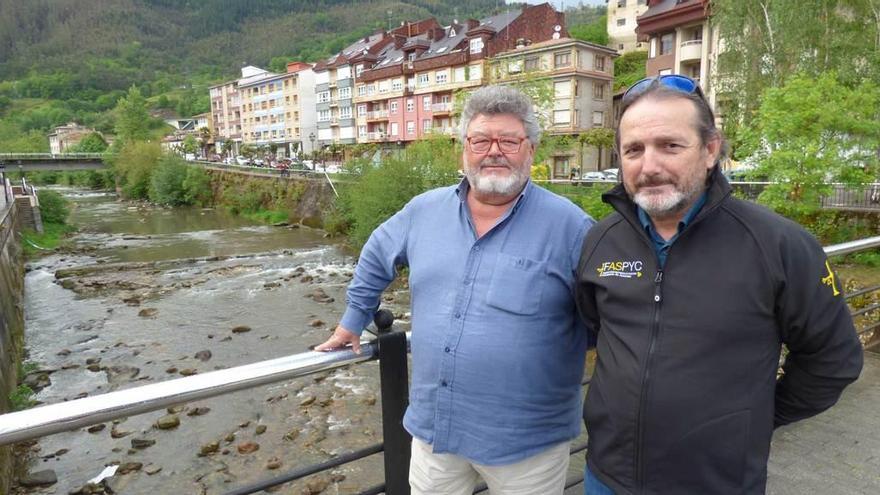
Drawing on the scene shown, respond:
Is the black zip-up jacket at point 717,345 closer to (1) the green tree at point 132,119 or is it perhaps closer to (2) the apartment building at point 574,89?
(2) the apartment building at point 574,89

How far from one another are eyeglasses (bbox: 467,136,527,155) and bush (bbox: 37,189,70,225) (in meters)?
42.0

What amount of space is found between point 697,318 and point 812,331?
0.98 ft

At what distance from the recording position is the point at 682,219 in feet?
5.29

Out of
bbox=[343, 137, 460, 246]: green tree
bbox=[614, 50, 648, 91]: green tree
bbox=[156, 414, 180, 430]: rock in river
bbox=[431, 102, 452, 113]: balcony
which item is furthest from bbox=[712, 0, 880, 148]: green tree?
bbox=[431, 102, 452, 113]: balcony

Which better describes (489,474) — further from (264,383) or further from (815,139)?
(815,139)

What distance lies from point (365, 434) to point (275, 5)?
694 feet

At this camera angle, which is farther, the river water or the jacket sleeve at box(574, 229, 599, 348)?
the river water

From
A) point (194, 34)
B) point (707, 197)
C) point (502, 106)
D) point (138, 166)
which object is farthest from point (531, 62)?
point (194, 34)

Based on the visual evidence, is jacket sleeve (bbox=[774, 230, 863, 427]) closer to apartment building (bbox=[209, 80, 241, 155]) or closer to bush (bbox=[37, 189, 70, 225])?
bush (bbox=[37, 189, 70, 225])

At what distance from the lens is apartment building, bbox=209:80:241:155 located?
78.4 metres

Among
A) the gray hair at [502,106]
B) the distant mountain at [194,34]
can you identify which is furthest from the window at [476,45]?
the distant mountain at [194,34]

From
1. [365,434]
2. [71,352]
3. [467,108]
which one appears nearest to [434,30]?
[71,352]

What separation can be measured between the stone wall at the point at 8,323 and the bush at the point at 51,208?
14347 mm

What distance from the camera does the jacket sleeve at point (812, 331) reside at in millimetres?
1458
